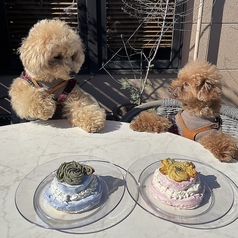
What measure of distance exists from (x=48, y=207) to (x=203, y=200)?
575 mm

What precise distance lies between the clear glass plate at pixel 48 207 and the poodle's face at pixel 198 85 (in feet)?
2.58

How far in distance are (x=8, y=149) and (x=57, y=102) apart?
47 cm

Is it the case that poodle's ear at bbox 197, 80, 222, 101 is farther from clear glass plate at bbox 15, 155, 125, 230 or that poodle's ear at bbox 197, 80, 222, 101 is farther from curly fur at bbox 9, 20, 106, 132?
clear glass plate at bbox 15, 155, 125, 230

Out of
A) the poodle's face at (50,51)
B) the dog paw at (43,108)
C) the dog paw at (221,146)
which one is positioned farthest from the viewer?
the dog paw at (43,108)

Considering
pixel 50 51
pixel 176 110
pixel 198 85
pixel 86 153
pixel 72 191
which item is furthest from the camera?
→ pixel 176 110

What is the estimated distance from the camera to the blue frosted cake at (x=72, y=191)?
974 mm

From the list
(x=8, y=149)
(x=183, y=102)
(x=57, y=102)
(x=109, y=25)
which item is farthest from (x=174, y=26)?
(x=8, y=149)

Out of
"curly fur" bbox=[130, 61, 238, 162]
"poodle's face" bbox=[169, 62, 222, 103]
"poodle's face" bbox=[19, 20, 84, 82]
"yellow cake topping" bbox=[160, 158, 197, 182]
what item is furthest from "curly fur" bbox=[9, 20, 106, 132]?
"yellow cake topping" bbox=[160, 158, 197, 182]

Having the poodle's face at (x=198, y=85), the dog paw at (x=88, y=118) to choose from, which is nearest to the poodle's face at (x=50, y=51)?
the dog paw at (x=88, y=118)

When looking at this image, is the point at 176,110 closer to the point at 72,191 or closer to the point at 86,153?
the point at 86,153

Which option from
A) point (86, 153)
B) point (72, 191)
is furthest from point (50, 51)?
point (72, 191)

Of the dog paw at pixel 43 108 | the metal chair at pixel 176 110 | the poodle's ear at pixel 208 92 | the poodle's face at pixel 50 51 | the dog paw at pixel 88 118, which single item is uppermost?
the poodle's face at pixel 50 51

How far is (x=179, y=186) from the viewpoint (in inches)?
38.9

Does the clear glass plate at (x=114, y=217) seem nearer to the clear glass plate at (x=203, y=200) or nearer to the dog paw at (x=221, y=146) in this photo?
the clear glass plate at (x=203, y=200)
